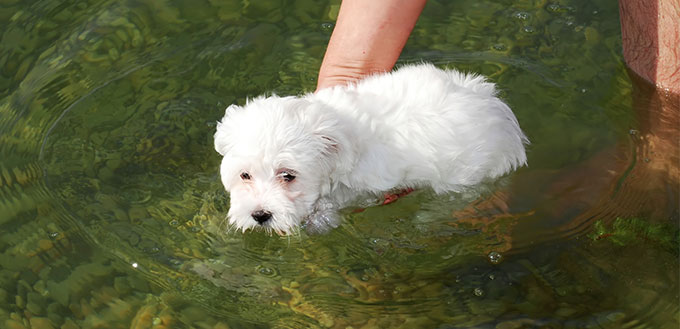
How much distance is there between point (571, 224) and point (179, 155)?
6.98 ft

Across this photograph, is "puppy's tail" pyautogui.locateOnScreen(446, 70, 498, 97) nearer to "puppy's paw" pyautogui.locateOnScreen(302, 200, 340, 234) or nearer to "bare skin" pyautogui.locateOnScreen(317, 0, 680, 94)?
"bare skin" pyautogui.locateOnScreen(317, 0, 680, 94)

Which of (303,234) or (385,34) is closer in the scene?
(385,34)

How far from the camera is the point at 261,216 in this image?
11.1ft

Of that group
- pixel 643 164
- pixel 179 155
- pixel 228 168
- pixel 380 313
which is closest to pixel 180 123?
pixel 179 155

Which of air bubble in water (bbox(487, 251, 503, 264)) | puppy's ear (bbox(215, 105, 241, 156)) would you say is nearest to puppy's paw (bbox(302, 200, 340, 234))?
puppy's ear (bbox(215, 105, 241, 156))

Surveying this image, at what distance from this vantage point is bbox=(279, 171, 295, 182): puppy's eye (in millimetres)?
3393

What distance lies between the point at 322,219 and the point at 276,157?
2.25ft

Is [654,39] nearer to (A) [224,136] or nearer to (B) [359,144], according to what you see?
(B) [359,144]

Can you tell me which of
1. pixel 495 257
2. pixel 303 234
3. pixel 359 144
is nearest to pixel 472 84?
pixel 359 144

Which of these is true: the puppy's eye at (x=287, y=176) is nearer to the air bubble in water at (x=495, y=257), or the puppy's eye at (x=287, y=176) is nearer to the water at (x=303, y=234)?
the water at (x=303, y=234)

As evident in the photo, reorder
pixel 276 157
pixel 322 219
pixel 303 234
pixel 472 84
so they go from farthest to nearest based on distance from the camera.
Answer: pixel 303 234 < pixel 322 219 < pixel 472 84 < pixel 276 157

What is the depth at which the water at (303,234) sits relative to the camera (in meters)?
3.69

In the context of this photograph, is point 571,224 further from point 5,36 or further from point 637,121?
point 5,36

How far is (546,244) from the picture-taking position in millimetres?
3906
